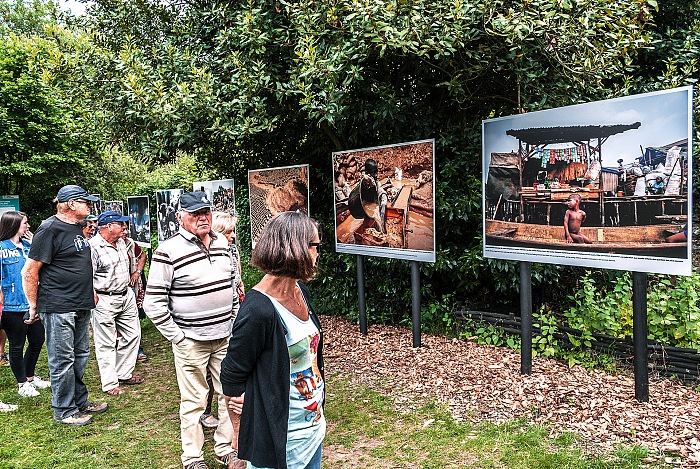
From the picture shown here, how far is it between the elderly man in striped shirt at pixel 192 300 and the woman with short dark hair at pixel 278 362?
1528 millimetres

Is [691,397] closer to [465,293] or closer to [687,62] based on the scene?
[465,293]

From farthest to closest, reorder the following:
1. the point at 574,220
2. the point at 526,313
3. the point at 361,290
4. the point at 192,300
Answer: the point at 361,290, the point at 526,313, the point at 574,220, the point at 192,300

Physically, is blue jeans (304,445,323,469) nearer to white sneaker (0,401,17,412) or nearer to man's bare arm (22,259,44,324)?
man's bare arm (22,259,44,324)

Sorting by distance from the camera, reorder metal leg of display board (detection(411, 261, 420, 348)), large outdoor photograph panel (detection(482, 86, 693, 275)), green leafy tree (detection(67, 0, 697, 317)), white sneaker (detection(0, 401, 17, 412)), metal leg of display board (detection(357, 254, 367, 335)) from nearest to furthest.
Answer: large outdoor photograph panel (detection(482, 86, 693, 275))
green leafy tree (detection(67, 0, 697, 317))
white sneaker (detection(0, 401, 17, 412))
metal leg of display board (detection(411, 261, 420, 348))
metal leg of display board (detection(357, 254, 367, 335))

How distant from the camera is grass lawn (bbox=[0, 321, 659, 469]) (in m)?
4.12

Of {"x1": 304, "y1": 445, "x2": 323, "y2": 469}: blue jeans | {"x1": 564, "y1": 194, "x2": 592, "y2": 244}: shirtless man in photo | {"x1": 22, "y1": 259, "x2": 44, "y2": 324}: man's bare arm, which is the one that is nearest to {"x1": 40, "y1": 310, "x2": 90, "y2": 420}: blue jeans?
{"x1": 22, "y1": 259, "x2": 44, "y2": 324}: man's bare arm

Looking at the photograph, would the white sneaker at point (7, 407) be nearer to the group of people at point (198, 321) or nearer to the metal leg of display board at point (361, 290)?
the group of people at point (198, 321)

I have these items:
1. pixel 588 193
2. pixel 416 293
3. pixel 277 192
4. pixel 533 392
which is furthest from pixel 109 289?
pixel 588 193

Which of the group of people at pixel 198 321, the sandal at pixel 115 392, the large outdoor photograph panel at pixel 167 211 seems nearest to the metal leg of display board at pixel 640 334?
the group of people at pixel 198 321

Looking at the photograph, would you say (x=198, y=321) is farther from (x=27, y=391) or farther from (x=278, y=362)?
(x=27, y=391)

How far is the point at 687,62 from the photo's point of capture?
775cm

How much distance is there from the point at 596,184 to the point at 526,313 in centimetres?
156

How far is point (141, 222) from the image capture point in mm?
11812

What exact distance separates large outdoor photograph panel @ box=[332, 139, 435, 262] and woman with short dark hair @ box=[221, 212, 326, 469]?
3949mm
